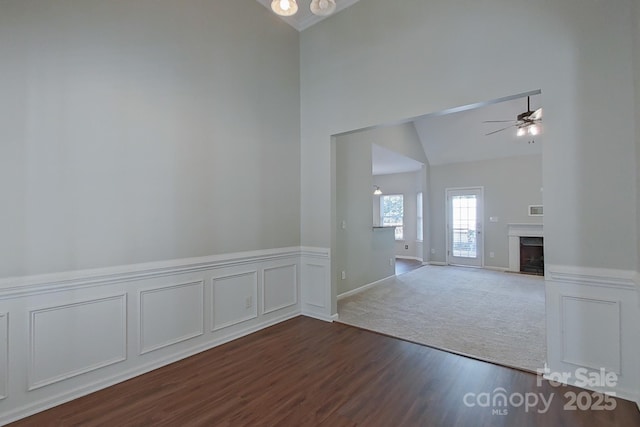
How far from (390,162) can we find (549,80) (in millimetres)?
5599

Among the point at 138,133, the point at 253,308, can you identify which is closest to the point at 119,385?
the point at 253,308

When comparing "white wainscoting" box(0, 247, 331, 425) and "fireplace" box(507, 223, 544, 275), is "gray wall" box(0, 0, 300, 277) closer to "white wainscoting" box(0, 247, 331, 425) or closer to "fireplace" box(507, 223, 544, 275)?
"white wainscoting" box(0, 247, 331, 425)

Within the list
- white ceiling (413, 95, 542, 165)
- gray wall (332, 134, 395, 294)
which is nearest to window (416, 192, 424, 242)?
white ceiling (413, 95, 542, 165)

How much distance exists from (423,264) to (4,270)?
317 inches

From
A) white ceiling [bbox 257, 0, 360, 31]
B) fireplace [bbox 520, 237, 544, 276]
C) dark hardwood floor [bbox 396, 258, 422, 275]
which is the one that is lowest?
dark hardwood floor [bbox 396, 258, 422, 275]

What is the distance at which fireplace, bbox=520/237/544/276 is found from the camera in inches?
267

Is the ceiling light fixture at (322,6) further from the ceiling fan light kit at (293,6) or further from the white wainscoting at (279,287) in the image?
the white wainscoting at (279,287)

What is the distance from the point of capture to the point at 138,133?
2441mm

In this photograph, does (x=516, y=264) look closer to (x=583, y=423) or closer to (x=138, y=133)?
(x=583, y=423)

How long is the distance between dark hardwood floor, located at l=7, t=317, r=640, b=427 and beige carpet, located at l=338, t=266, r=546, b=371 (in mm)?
331

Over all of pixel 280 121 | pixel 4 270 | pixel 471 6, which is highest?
pixel 471 6

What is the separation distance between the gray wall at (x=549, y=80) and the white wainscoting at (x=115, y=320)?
2374 mm

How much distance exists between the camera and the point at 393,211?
32.9ft

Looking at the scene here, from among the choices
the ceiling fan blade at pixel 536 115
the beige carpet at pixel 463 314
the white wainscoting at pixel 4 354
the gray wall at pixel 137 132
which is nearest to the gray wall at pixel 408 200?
the beige carpet at pixel 463 314
